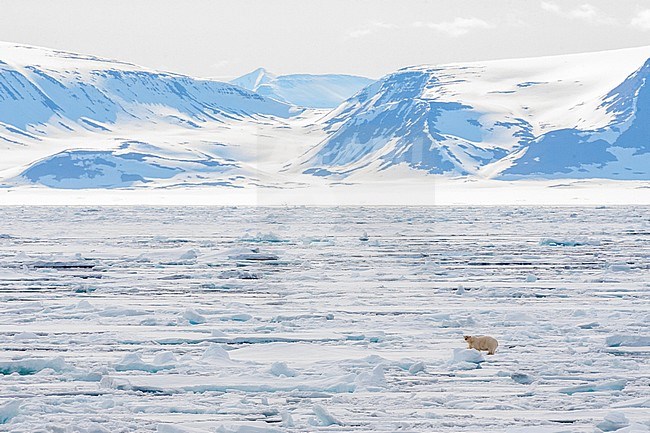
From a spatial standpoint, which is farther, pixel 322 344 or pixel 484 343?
pixel 322 344

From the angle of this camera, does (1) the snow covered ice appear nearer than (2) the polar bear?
Yes

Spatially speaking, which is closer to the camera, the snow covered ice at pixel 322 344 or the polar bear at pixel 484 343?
the snow covered ice at pixel 322 344

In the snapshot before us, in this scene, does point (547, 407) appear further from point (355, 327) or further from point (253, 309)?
point (253, 309)

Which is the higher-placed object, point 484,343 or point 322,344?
point 484,343

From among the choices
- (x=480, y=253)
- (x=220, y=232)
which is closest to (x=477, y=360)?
(x=480, y=253)
